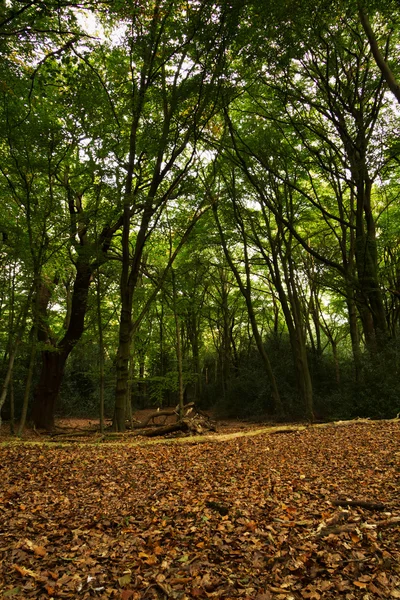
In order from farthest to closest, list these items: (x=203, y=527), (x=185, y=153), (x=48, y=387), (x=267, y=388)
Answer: (x=267, y=388), (x=48, y=387), (x=185, y=153), (x=203, y=527)

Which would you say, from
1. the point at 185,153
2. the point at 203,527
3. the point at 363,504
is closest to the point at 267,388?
the point at 185,153

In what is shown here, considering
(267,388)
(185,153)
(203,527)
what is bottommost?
(203,527)

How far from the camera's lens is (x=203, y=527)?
352cm

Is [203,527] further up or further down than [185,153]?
further down

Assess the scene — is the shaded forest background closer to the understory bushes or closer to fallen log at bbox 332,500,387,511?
the understory bushes

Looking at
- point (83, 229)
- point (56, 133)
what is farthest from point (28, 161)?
point (83, 229)

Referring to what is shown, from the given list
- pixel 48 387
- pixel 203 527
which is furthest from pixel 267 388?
pixel 203 527

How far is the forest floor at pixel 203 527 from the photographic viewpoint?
267cm

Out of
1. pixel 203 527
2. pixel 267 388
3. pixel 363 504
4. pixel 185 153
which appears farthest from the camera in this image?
pixel 267 388

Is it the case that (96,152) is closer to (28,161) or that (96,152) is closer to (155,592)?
(28,161)

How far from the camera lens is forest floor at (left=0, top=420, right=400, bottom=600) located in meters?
2.67

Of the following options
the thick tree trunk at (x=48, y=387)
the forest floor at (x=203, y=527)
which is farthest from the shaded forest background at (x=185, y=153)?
the forest floor at (x=203, y=527)

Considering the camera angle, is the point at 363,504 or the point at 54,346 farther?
the point at 54,346

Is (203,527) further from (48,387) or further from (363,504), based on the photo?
(48,387)
